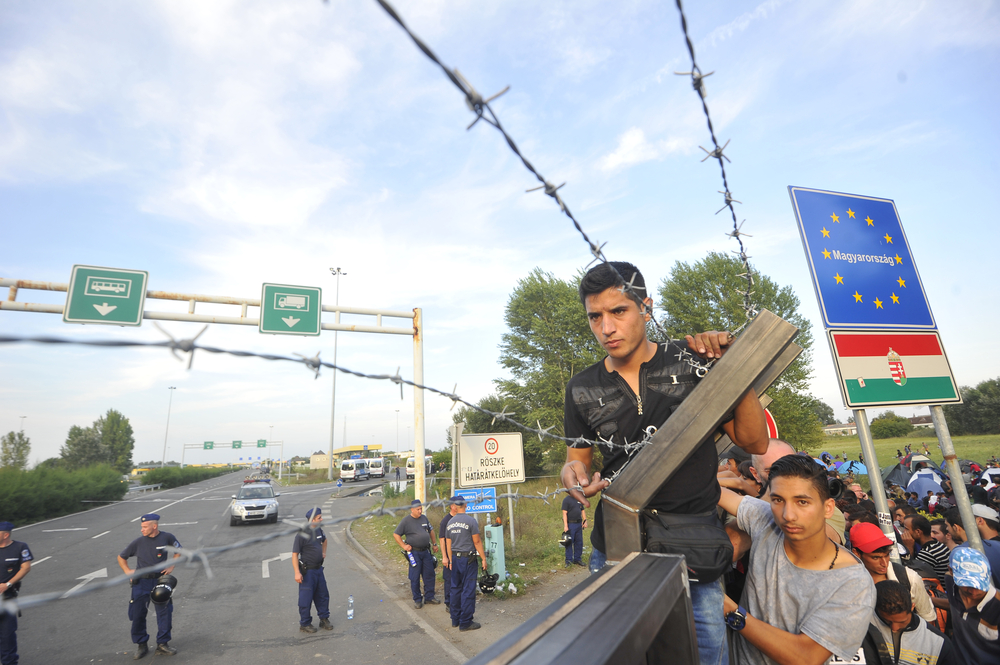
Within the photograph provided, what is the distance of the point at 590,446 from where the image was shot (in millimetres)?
2121

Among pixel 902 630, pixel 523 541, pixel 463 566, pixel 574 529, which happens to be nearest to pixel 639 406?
pixel 902 630

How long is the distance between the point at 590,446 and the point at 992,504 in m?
9.82

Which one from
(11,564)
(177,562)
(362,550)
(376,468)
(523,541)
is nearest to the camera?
(177,562)

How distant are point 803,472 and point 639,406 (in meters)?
0.88

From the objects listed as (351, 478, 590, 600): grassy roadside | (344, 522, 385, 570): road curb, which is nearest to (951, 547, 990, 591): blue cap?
(351, 478, 590, 600): grassy roadside

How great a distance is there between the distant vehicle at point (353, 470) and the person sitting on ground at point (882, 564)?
52967 millimetres

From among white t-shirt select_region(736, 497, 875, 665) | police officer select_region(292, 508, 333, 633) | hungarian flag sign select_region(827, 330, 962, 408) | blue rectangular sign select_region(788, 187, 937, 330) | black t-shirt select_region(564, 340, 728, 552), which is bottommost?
police officer select_region(292, 508, 333, 633)

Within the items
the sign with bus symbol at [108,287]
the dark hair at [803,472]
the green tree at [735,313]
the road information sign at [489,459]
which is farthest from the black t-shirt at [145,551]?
the green tree at [735,313]

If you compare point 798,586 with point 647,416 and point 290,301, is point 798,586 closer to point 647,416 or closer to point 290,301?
point 647,416

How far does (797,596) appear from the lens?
2.10 metres

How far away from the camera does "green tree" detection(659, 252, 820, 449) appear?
1064 inches

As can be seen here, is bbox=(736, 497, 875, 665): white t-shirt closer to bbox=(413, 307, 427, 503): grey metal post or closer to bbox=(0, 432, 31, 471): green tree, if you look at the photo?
bbox=(413, 307, 427, 503): grey metal post

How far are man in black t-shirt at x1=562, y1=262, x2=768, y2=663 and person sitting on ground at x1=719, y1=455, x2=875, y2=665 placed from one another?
0.35 meters

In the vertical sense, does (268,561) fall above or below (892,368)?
below
